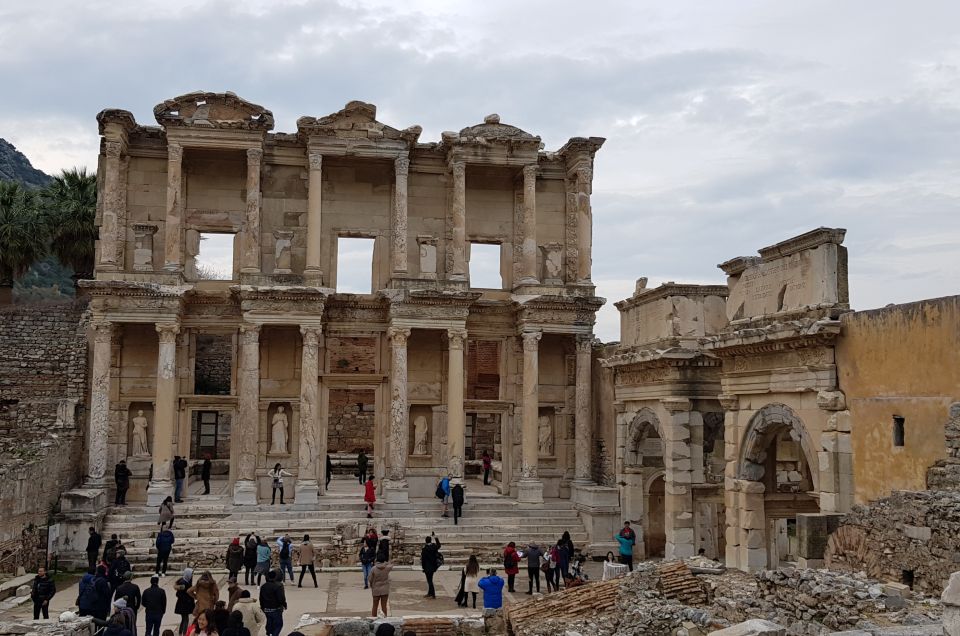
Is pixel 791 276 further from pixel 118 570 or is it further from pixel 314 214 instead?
pixel 314 214

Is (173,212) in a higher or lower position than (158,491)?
higher

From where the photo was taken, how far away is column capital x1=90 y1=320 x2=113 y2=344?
25203 millimetres

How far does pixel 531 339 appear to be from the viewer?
27250mm

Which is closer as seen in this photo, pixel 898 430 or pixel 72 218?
pixel 898 430

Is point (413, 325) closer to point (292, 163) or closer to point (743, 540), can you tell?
point (292, 163)

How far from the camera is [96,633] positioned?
520 inches

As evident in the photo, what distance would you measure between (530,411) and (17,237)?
19.0m

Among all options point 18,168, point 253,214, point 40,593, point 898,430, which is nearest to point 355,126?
point 253,214

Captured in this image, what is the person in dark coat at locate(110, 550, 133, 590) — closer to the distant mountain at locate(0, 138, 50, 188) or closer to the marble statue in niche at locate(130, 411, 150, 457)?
the marble statue in niche at locate(130, 411, 150, 457)

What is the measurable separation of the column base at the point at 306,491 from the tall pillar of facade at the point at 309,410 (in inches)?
1.1

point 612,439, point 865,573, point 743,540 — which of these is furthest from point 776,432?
point 612,439

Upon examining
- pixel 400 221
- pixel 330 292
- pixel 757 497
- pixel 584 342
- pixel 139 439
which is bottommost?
pixel 757 497

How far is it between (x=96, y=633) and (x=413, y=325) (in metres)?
14.4

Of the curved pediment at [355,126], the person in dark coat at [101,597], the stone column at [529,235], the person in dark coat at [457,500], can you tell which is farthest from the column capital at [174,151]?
the person in dark coat at [101,597]
